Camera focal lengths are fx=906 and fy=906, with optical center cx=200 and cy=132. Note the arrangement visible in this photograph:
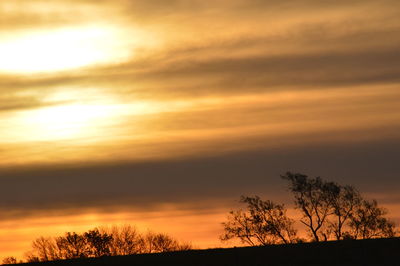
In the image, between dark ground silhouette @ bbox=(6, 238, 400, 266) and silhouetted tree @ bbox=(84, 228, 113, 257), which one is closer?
dark ground silhouette @ bbox=(6, 238, 400, 266)

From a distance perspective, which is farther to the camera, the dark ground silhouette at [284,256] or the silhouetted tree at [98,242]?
the silhouetted tree at [98,242]

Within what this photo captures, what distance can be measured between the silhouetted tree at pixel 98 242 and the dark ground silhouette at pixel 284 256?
2007 inches

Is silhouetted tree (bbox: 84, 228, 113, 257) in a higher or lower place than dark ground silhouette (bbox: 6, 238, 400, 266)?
higher

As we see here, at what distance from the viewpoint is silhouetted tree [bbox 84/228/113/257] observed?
9712 cm

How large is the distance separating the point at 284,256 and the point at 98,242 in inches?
2256

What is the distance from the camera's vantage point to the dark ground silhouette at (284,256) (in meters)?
43.2

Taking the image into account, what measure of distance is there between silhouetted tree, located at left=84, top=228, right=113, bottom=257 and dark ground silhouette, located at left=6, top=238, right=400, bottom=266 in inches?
2007

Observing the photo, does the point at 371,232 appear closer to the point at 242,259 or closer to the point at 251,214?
the point at 251,214

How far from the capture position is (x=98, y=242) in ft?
324

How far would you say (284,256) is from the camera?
43.9 meters

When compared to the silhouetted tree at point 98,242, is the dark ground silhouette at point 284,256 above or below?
below

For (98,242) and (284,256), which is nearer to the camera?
(284,256)

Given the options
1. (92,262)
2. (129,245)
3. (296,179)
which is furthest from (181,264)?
(129,245)

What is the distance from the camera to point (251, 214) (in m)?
92.0
